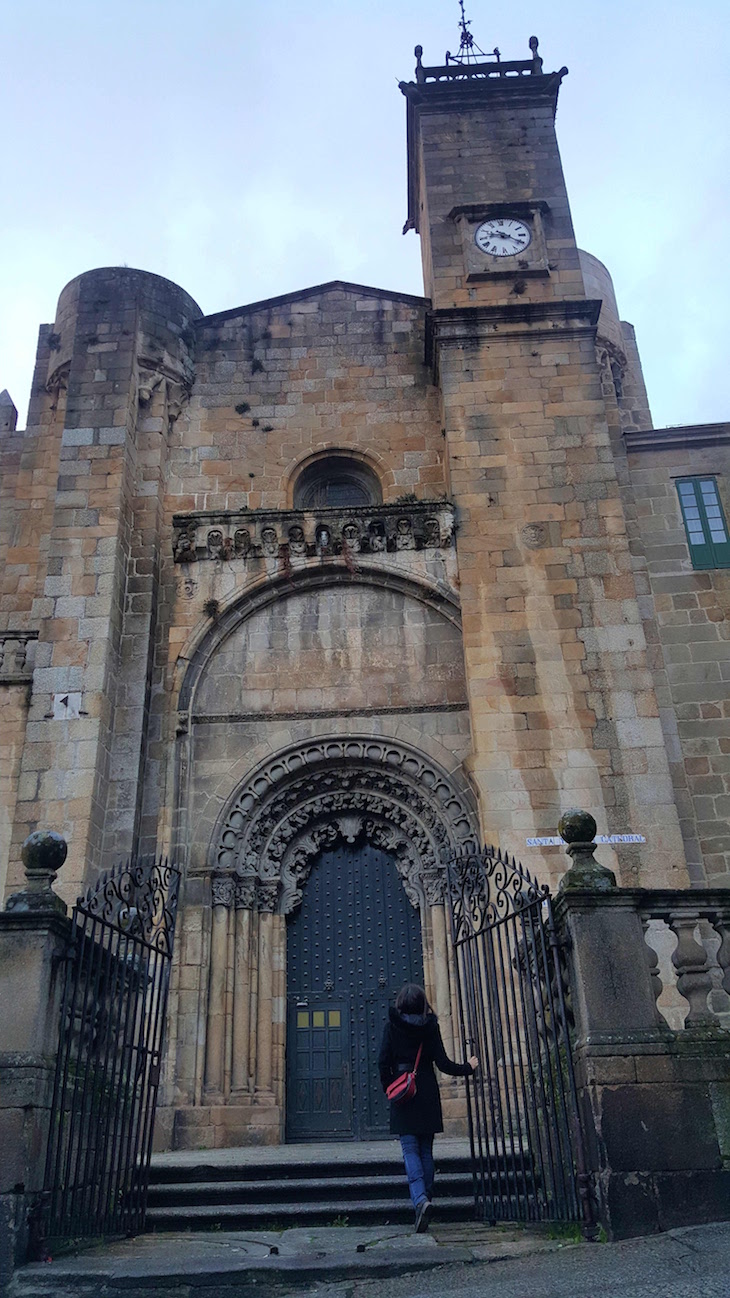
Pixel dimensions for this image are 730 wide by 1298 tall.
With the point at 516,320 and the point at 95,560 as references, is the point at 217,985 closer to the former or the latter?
the point at 95,560

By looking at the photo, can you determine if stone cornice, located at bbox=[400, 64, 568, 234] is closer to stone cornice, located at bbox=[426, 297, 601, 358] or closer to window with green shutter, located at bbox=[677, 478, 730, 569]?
stone cornice, located at bbox=[426, 297, 601, 358]

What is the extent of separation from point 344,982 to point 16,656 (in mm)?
5526

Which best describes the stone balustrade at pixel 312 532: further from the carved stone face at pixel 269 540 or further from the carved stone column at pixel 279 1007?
the carved stone column at pixel 279 1007

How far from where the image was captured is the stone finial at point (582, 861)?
6.12 metres

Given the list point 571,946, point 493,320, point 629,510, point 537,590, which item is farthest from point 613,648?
point 571,946

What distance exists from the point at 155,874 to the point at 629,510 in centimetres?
782

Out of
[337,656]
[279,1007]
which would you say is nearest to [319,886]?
[279,1007]

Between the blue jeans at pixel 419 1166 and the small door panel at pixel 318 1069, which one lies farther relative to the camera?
the small door panel at pixel 318 1069

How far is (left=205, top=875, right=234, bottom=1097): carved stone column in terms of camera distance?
10492 mm

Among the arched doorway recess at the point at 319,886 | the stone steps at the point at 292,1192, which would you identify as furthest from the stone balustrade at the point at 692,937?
the arched doorway recess at the point at 319,886

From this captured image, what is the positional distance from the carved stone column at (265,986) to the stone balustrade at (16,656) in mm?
3817

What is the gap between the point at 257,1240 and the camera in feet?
19.4

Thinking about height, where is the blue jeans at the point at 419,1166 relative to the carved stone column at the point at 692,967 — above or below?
below

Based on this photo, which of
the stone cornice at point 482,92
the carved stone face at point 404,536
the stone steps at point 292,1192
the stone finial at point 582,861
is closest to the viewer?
the stone finial at point 582,861
